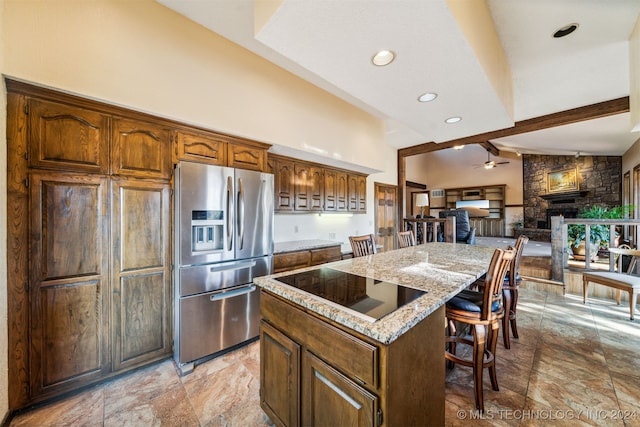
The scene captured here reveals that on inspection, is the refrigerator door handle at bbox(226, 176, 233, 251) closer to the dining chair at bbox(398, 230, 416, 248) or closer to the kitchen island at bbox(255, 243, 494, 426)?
the kitchen island at bbox(255, 243, 494, 426)

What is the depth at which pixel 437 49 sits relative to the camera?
62.1 inches

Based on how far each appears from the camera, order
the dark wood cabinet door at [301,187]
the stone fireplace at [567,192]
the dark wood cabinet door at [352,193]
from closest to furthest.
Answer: the dark wood cabinet door at [301,187] → the dark wood cabinet door at [352,193] → the stone fireplace at [567,192]

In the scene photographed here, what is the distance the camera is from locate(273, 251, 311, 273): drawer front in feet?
9.37

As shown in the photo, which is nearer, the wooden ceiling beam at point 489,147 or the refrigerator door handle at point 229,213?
the refrigerator door handle at point 229,213

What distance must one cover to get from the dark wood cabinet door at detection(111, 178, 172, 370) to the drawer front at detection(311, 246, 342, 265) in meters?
1.72

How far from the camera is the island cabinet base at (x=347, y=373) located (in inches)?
34.7

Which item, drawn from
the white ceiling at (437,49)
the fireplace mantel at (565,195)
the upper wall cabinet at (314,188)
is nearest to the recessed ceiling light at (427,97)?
the white ceiling at (437,49)

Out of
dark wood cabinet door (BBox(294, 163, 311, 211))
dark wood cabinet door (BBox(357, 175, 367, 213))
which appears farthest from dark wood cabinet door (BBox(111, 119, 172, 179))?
dark wood cabinet door (BBox(357, 175, 367, 213))

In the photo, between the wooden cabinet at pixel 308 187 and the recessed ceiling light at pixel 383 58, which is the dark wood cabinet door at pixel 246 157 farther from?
the recessed ceiling light at pixel 383 58

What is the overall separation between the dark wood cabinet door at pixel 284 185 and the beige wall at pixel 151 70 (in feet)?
1.33

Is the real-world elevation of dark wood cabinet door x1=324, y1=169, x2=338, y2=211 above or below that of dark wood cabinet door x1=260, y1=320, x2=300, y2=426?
above

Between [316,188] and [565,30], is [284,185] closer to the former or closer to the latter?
[316,188]

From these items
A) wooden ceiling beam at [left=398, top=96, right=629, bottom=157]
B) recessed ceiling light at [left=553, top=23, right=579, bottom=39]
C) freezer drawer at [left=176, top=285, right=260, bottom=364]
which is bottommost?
freezer drawer at [left=176, top=285, right=260, bottom=364]

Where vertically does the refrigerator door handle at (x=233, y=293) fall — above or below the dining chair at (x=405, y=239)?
below
